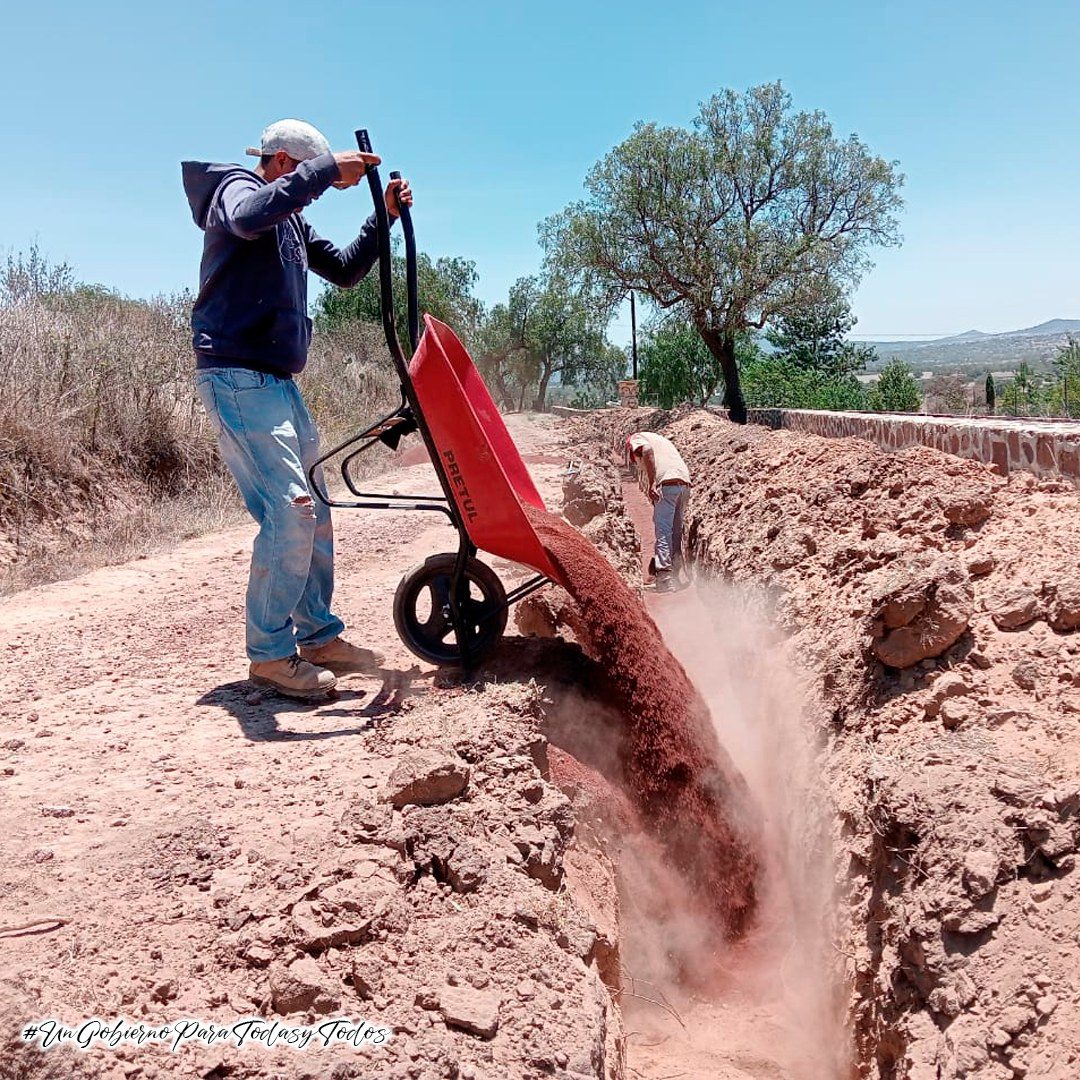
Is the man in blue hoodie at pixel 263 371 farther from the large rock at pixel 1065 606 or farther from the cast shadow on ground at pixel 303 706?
the large rock at pixel 1065 606

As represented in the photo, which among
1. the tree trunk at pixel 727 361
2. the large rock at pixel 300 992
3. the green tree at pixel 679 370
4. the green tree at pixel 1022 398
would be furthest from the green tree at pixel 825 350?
the large rock at pixel 300 992

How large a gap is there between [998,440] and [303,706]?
397 cm

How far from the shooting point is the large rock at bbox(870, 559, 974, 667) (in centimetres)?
367

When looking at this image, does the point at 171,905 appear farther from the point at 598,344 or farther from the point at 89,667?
the point at 598,344

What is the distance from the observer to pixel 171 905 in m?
2.23

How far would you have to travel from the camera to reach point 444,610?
401 cm

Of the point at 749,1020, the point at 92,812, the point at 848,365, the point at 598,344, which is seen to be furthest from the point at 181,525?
the point at 598,344

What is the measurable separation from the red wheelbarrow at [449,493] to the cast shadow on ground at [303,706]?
24 centimetres

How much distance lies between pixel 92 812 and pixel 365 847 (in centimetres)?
90

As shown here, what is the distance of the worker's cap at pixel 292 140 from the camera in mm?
3613

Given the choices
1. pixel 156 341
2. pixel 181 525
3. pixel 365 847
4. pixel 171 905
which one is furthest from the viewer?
pixel 156 341

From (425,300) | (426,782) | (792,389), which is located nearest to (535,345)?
(425,300)

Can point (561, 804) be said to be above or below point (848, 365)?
below

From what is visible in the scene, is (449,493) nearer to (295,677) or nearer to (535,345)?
(295,677)
